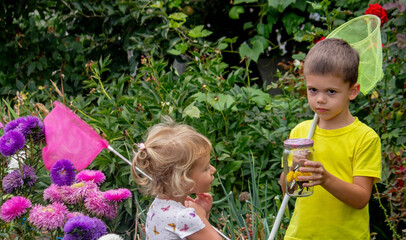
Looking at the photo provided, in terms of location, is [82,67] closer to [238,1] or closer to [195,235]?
[238,1]

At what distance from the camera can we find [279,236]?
9.78 ft

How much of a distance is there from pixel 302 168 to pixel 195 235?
0.44m

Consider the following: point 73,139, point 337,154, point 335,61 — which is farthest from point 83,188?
point 335,61

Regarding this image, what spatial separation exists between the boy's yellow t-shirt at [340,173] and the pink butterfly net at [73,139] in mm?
929

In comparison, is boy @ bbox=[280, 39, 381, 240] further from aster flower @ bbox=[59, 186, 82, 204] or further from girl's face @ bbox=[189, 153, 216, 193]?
aster flower @ bbox=[59, 186, 82, 204]

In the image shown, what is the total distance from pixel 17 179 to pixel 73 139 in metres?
0.34

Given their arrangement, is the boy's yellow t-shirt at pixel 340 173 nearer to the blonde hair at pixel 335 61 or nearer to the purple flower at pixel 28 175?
the blonde hair at pixel 335 61

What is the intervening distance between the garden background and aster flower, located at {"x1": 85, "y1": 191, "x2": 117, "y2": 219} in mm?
533

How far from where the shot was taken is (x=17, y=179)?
8.48 ft

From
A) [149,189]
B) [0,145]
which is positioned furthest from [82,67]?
[149,189]

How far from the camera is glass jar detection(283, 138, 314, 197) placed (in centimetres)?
193

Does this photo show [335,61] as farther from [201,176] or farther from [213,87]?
[213,87]

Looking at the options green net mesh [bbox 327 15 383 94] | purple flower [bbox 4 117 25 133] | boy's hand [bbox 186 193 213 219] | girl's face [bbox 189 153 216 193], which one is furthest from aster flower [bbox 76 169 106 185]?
green net mesh [bbox 327 15 383 94]

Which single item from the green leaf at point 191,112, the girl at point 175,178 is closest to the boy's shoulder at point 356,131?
the girl at point 175,178
